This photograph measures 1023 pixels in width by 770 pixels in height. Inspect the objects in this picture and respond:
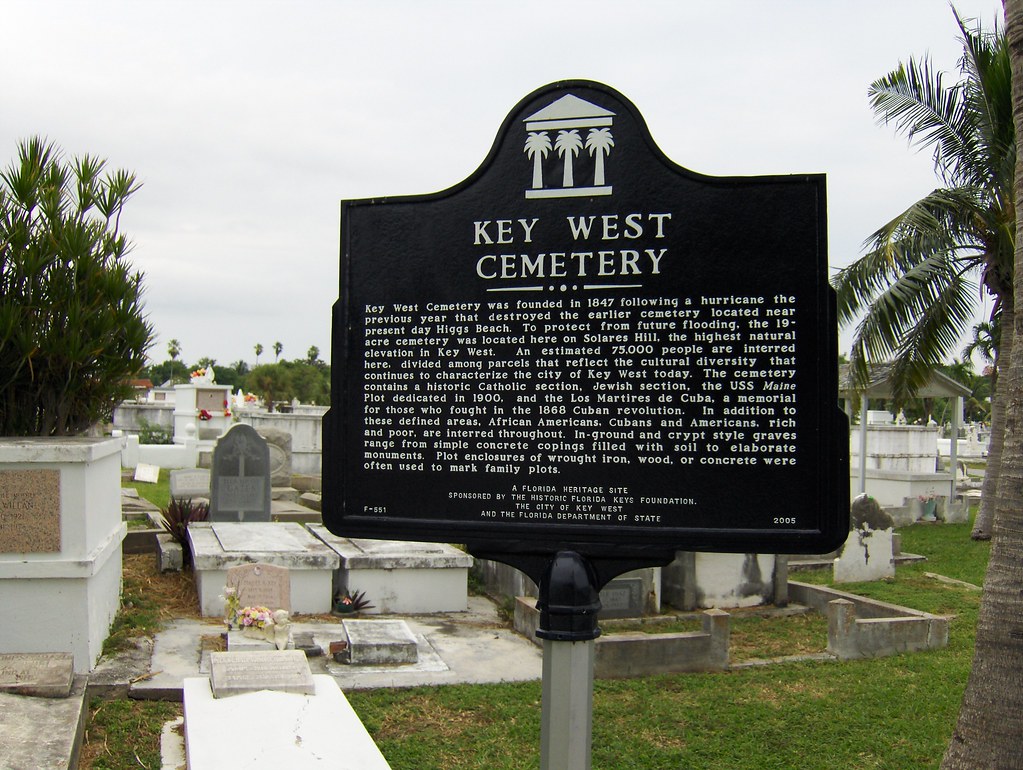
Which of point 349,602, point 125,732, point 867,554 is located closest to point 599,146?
point 125,732

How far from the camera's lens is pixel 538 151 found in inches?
128

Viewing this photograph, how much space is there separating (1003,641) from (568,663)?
2520 millimetres

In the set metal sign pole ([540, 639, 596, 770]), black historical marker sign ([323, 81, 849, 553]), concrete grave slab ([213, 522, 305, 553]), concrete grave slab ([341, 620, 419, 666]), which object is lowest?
concrete grave slab ([341, 620, 419, 666])

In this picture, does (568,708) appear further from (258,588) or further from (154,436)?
(154,436)

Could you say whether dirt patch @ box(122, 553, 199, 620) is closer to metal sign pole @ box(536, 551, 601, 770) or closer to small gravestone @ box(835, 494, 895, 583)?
metal sign pole @ box(536, 551, 601, 770)

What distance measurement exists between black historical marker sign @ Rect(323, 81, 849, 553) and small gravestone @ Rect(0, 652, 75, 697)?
3.50m

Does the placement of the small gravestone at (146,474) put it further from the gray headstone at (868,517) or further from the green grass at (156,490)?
the gray headstone at (868,517)

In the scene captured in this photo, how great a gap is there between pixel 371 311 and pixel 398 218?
0.35 m

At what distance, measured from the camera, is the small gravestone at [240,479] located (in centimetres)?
1190

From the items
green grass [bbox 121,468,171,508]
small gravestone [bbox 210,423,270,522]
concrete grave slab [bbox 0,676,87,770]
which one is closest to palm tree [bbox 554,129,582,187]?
concrete grave slab [bbox 0,676,87,770]

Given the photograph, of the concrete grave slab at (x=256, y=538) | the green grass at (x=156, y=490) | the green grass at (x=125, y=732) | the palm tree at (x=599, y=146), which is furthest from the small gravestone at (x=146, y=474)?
the palm tree at (x=599, y=146)

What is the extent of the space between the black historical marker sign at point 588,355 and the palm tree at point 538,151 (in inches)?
0.4

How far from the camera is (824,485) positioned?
9.77 ft

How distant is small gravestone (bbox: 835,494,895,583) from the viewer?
11508 millimetres
